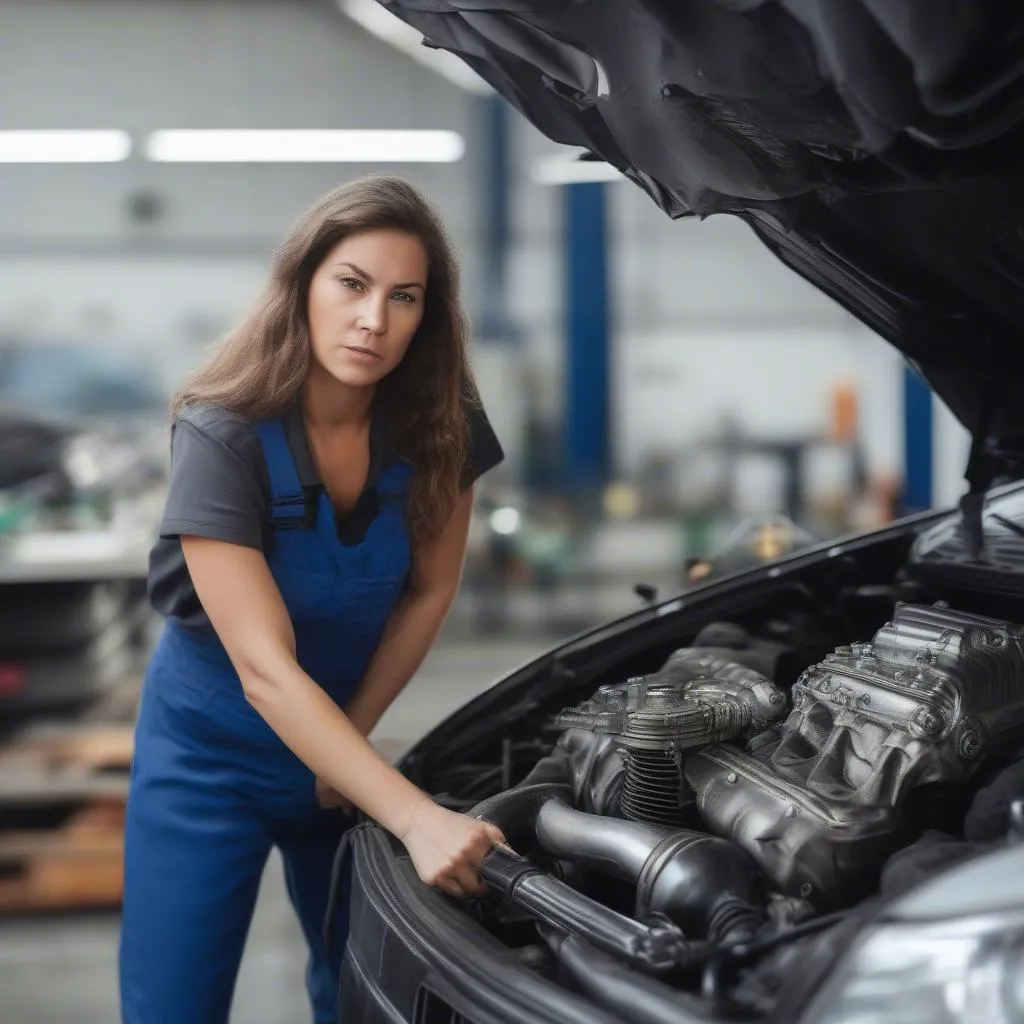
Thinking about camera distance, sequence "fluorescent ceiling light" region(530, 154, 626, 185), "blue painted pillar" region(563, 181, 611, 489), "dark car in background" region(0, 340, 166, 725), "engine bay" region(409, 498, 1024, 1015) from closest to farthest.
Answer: "engine bay" region(409, 498, 1024, 1015), "dark car in background" region(0, 340, 166, 725), "fluorescent ceiling light" region(530, 154, 626, 185), "blue painted pillar" region(563, 181, 611, 489)

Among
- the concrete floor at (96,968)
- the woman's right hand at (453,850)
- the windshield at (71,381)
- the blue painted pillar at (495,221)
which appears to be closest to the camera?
the woman's right hand at (453,850)

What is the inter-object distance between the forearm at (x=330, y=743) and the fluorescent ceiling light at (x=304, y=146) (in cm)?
644

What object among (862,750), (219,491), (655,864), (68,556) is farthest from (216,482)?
(68,556)

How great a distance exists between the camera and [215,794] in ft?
5.74

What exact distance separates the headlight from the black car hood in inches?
27.3

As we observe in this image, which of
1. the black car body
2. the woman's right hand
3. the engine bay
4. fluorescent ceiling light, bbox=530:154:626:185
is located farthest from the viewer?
fluorescent ceiling light, bbox=530:154:626:185

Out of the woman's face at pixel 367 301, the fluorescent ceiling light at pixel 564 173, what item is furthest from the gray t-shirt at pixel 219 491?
the fluorescent ceiling light at pixel 564 173

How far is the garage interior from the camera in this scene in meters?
7.12

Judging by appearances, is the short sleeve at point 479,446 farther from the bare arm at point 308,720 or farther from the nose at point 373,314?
the bare arm at point 308,720

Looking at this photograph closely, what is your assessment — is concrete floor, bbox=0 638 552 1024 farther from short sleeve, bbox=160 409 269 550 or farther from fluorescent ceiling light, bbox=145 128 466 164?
fluorescent ceiling light, bbox=145 128 466 164

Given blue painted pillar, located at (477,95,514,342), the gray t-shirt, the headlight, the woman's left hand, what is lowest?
the woman's left hand

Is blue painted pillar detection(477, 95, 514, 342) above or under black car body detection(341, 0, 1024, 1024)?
above

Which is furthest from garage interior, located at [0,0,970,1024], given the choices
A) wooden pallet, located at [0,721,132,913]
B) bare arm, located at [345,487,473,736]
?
bare arm, located at [345,487,473,736]

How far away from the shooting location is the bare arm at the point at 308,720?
53.7 inches
